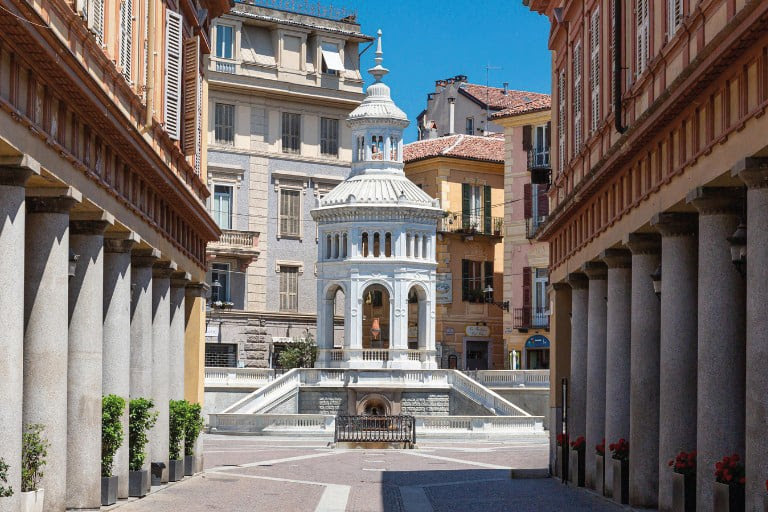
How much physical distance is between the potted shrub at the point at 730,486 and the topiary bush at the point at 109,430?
35.2ft

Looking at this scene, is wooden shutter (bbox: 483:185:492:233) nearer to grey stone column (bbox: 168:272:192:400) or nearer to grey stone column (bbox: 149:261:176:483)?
grey stone column (bbox: 168:272:192:400)

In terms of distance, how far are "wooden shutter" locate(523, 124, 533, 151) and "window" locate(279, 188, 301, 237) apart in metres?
11.7

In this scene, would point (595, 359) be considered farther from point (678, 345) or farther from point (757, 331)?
point (757, 331)

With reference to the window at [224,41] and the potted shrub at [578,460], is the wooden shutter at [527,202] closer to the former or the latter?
the window at [224,41]

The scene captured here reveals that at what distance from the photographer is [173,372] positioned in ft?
120

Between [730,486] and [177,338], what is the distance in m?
18.8

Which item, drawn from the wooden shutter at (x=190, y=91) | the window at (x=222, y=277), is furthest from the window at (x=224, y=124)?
the wooden shutter at (x=190, y=91)

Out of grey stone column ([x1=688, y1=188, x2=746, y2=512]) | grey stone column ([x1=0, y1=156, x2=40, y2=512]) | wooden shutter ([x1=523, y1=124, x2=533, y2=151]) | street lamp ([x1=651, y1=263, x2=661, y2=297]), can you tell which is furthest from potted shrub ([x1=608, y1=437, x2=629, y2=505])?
wooden shutter ([x1=523, y1=124, x2=533, y2=151])

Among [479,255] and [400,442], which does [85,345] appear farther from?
[479,255]

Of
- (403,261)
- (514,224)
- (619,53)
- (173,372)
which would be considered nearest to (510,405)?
(403,261)

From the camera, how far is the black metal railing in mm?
58469

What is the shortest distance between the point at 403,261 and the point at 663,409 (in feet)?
165

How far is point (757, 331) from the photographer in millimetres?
19219

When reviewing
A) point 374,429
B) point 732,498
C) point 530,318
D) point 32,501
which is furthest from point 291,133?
point 732,498
